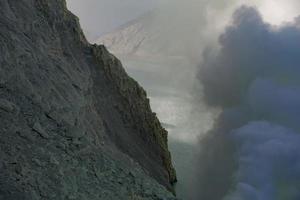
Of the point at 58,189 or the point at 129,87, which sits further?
the point at 129,87

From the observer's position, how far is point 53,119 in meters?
38.7

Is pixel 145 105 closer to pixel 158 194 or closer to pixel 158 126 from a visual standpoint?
pixel 158 126

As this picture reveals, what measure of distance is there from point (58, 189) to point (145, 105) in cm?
5099

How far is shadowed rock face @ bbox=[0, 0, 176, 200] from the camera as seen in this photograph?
31.6m

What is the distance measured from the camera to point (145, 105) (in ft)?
268

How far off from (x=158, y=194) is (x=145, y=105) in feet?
144

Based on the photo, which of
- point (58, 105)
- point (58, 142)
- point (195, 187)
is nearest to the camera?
point (58, 142)

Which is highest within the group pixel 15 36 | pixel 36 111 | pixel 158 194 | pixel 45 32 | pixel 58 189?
pixel 45 32

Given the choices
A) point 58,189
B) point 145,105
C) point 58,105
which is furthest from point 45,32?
point 145,105

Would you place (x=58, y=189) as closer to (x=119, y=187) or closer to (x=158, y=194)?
(x=119, y=187)

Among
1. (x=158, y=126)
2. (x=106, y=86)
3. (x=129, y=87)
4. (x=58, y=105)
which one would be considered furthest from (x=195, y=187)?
(x=58, y=105)

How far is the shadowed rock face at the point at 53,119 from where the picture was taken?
31.6m

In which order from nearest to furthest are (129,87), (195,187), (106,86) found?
(106,86) → (129,87) → (195,187)

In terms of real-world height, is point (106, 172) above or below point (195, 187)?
below
